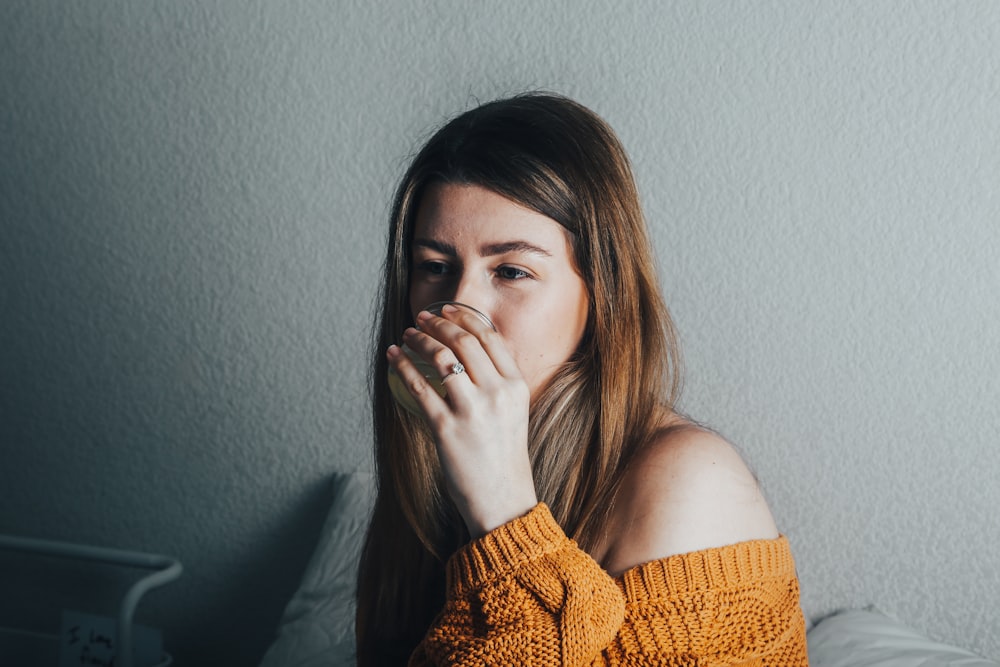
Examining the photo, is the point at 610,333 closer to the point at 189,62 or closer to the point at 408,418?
the point at 408,418

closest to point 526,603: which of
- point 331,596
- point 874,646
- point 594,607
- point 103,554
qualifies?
point 594,607

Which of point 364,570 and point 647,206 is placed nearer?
point 364,570

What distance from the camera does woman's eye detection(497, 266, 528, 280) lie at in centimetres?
85

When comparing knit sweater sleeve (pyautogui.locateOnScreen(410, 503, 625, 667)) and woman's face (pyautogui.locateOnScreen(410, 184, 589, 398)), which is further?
woman's face (pyautogui.locateOnScreen(410, 184, 589, 398))

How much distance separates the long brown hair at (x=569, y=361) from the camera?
87cm

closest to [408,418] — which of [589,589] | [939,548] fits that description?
[589,589]

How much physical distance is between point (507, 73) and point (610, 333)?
1.78 ft

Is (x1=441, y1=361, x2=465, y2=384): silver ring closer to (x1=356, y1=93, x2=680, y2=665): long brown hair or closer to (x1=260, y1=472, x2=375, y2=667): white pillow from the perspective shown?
(x1=356, y1=93, x2=680, y2=665): long brown hair

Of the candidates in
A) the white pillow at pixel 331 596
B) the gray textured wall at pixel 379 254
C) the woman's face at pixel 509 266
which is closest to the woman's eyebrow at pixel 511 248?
the woman's face at pixel 509 266

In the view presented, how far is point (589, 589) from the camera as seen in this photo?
0.70 m

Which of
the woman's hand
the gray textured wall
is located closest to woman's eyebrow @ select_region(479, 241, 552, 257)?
the woman's hand

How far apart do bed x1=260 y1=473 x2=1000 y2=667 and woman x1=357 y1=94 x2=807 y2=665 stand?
220 millimetres

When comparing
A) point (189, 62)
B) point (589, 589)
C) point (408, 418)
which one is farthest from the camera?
point (189, 62)

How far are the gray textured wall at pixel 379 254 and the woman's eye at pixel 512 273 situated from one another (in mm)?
400
